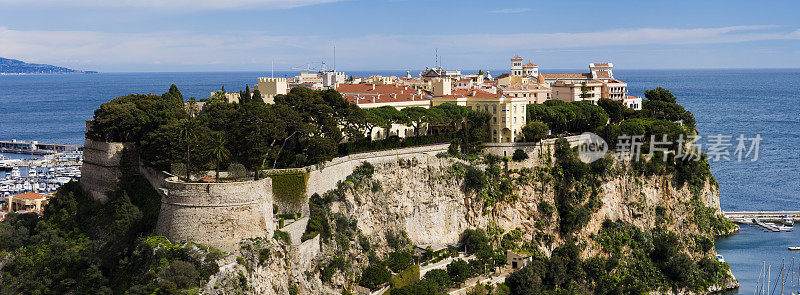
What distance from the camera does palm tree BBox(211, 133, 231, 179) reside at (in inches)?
1543

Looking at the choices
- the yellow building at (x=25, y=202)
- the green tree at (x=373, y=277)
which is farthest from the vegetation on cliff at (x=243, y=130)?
the yellow building at (x=25, y=202)

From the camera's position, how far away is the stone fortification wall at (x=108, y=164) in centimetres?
4512

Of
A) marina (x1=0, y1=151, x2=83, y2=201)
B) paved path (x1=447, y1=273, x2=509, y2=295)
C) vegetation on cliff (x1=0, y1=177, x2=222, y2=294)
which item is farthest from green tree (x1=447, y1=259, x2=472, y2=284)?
marina (x1=0, y1=151, x2=83, y2=201)

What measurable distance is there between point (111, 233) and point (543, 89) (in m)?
45.0

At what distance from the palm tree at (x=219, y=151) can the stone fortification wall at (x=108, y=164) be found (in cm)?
707

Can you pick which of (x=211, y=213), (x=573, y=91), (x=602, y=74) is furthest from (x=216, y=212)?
(x=602, y=74)

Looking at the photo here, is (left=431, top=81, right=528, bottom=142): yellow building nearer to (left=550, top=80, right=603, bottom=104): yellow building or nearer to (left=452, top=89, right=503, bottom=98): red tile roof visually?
(left=452, top=89, right=503, bottom=98): red tile roof

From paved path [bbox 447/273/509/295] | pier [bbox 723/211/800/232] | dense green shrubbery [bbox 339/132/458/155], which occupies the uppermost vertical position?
dense green shrubbery [bbox 339/132/458/155]

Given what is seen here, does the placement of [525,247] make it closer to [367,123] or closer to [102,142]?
[367,123]

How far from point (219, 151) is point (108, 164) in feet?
32.3

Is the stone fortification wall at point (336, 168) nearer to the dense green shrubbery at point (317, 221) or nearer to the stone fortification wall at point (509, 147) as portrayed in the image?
the dense green shrubbery at point (317, 221)

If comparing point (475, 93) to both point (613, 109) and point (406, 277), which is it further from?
point (406, 277)

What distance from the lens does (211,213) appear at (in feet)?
117

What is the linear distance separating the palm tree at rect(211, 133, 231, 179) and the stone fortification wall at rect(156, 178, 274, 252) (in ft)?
10.3
